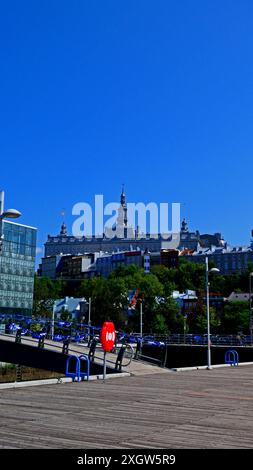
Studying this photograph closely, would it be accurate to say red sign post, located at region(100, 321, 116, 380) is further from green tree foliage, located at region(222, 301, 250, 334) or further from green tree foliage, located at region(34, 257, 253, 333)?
green tree foliage, located at region(34, 257, 253, 333)

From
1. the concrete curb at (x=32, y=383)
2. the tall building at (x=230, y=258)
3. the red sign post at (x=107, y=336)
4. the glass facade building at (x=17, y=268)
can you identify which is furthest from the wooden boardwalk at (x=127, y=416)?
the tall building at (x=230, y=258)

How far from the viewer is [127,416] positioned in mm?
10492

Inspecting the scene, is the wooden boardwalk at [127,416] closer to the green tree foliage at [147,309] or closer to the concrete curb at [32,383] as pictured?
the concrete curb at [32,383]

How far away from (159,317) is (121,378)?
7329 centimetres

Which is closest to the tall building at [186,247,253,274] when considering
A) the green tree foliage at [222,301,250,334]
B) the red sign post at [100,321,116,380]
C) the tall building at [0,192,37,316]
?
the green tree foliage at [222,301,250,334]

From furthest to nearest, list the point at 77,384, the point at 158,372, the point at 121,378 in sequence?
the point at 158,372
the point at 121,378
the point at 77,384

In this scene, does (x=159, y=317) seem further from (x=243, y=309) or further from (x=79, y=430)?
(x=79, y=430)

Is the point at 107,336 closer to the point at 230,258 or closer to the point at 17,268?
the point at 17,268

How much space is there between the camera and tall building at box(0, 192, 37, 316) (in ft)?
288

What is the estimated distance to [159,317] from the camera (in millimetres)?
92438

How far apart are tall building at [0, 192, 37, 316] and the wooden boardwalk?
72.7m

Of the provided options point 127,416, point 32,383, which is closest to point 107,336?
point 32,383

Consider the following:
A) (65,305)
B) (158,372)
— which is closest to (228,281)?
(65,305)

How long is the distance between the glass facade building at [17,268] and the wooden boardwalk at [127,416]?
72.7 meters
